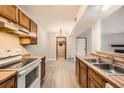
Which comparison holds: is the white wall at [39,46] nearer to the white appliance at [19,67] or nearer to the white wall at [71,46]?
the white appliance at [19,67]

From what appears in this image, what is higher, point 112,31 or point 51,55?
point 112,31

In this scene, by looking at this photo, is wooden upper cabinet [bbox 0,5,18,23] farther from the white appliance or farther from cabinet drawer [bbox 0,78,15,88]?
cabinet drawer [bbox 0,78,15,88]

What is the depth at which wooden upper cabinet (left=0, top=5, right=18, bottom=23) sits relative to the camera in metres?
2.08

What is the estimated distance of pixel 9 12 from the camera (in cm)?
233

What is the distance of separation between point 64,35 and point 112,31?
5.05 metres

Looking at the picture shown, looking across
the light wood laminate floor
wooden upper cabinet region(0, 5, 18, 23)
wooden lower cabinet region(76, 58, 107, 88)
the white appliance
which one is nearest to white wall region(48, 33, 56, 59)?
the light wood laminate floor

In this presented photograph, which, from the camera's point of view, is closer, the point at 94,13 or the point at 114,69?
the point at 114,69

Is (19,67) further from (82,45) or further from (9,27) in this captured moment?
(82,45)

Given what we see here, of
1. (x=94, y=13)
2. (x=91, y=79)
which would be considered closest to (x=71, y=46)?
(x=94, y=13)

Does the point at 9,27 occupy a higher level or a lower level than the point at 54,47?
higher

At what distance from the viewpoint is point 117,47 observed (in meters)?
6.93

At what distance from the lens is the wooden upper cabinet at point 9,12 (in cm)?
208
